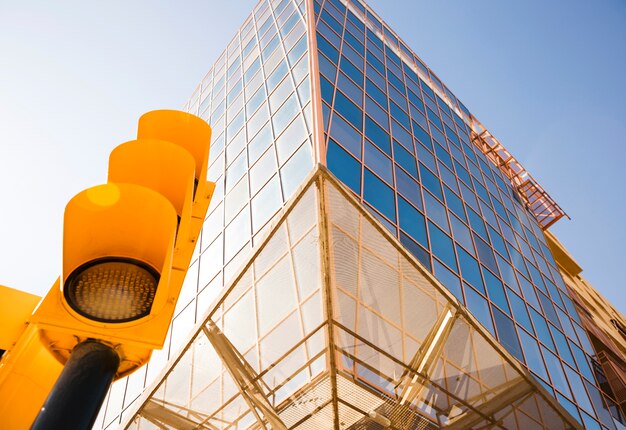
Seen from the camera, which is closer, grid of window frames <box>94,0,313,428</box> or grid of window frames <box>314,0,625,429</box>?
grid of window frames <box>94,0,313,428</box>

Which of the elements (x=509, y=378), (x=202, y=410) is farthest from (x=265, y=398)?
(x=509, y=378)

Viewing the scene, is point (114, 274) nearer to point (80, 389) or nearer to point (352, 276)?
point (80, 389)

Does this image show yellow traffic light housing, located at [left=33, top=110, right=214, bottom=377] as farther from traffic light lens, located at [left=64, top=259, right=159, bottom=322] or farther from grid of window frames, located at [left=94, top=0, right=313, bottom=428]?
grid of window frames, located at [left=94, top=0, right=313, bottom=428]

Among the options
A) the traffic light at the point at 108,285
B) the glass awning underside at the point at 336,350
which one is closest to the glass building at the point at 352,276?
the glass awning underside at the point at 336,350

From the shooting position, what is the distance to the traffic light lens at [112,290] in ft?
5.72

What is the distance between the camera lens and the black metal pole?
4.93ft

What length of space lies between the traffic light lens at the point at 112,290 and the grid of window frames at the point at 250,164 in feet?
29.9

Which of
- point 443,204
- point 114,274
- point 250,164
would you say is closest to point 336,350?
point 114,274

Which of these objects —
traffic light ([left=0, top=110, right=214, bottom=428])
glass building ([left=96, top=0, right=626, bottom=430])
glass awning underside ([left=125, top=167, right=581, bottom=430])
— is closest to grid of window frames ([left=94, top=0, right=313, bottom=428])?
glass building ([left=96, top=0, right=626, bottom=430])

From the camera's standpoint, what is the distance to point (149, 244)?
1821mm

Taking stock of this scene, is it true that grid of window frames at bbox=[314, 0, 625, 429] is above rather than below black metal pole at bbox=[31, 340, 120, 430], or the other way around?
above

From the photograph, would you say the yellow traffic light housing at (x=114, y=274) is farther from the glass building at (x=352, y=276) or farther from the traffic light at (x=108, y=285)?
the glass building at (x=352, y=276)

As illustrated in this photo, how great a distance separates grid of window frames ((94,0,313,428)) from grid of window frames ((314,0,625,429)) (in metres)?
0.94

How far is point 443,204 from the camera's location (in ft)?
52.7
